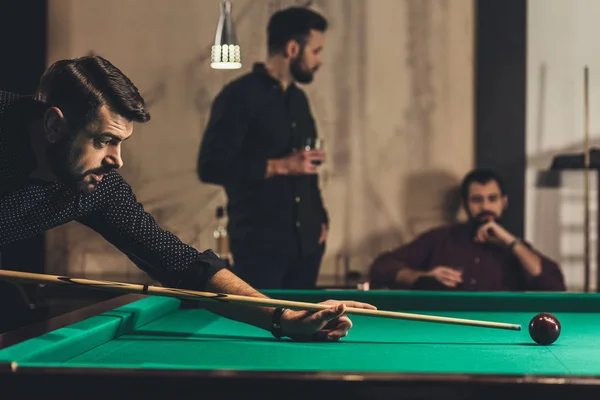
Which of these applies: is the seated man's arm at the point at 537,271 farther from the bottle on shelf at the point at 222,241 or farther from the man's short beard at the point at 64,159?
the man's short beard at the point at 64,159

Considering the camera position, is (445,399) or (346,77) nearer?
(445,399)

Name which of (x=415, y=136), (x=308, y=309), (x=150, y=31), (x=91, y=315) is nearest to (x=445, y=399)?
(x=308, y=309)

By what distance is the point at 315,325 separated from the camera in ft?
5.98

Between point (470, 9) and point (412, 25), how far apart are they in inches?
13.5

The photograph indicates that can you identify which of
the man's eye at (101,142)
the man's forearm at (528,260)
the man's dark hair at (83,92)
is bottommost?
the man's forearm at (528,260)

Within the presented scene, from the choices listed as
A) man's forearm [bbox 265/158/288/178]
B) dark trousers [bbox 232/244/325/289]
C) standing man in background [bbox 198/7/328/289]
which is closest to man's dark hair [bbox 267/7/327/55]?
standing man in background [bbox 198/7/328/289]

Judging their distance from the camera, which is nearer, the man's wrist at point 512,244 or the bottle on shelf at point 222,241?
the man's wrist at point 512,244

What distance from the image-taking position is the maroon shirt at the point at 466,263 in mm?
4117

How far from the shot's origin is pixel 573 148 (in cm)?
464

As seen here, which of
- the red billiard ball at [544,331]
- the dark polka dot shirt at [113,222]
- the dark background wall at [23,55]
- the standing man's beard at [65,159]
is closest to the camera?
the red billiard ball at [544,331]

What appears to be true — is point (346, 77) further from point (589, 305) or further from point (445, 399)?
point (445, 399)

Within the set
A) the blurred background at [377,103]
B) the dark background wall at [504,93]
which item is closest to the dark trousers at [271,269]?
the blurred background at [377,103]

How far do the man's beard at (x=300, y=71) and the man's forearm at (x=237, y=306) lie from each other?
1.95 m

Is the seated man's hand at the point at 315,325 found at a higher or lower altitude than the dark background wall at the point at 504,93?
lower
